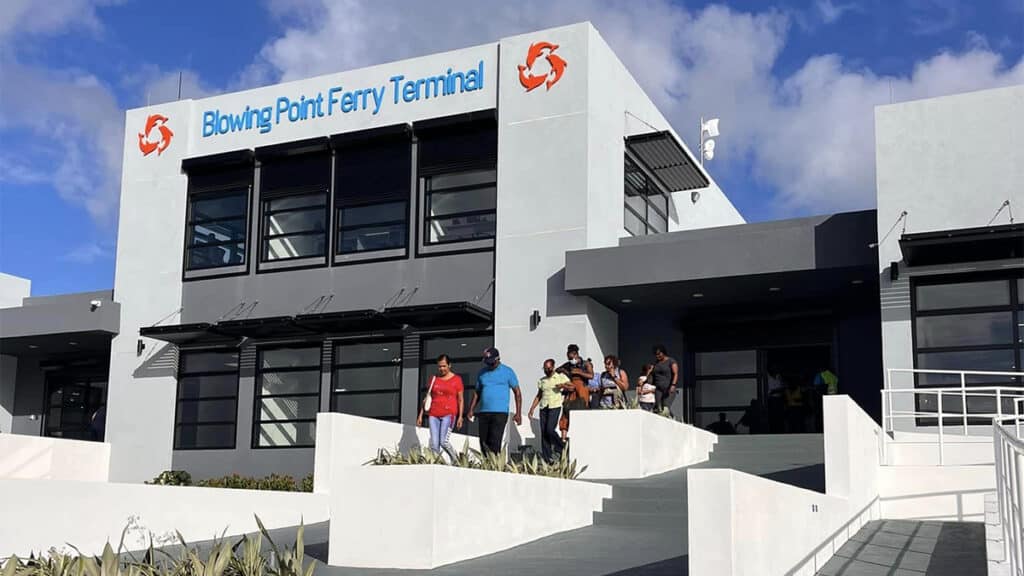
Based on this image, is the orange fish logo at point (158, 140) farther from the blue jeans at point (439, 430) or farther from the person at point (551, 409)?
the blue jeans at point (439, 430)

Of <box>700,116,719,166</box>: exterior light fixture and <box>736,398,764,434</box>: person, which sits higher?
<box>700,116,719,166</box>: exterior light fixture

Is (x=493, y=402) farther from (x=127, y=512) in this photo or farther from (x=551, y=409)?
(x=127, y=512)

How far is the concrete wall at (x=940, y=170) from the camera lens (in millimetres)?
16078

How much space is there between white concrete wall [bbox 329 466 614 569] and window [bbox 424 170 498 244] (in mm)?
10304

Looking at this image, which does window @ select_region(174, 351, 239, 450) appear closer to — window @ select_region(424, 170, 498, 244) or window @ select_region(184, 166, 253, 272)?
window @ select_region(184, 166, 253, 272)

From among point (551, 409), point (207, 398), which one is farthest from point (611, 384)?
point (207, 398)

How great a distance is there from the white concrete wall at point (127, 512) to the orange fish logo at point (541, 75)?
9.32 m

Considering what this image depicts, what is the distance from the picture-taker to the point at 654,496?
41.0ft

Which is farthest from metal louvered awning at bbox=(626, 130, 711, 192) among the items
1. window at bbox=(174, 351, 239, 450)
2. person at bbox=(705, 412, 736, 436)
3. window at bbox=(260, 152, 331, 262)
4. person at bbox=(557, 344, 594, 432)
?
window at bbox=(174, 351, 239, 450)

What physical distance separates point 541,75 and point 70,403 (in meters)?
15.3

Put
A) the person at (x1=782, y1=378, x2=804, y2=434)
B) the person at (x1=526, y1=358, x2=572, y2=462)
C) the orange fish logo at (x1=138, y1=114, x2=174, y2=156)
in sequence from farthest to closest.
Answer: the orange fish logo at (x1=138, y1=114, x2=174, y2=156), the person at (x1=782, y1=378, x2=804, y2=434), the person at (x1=526, y1=358, x2=572, y2=462)

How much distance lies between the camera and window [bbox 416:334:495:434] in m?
19.6

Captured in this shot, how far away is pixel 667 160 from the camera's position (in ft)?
70.9

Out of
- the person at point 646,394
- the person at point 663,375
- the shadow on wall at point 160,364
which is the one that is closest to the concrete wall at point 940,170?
the person at point 663,375
